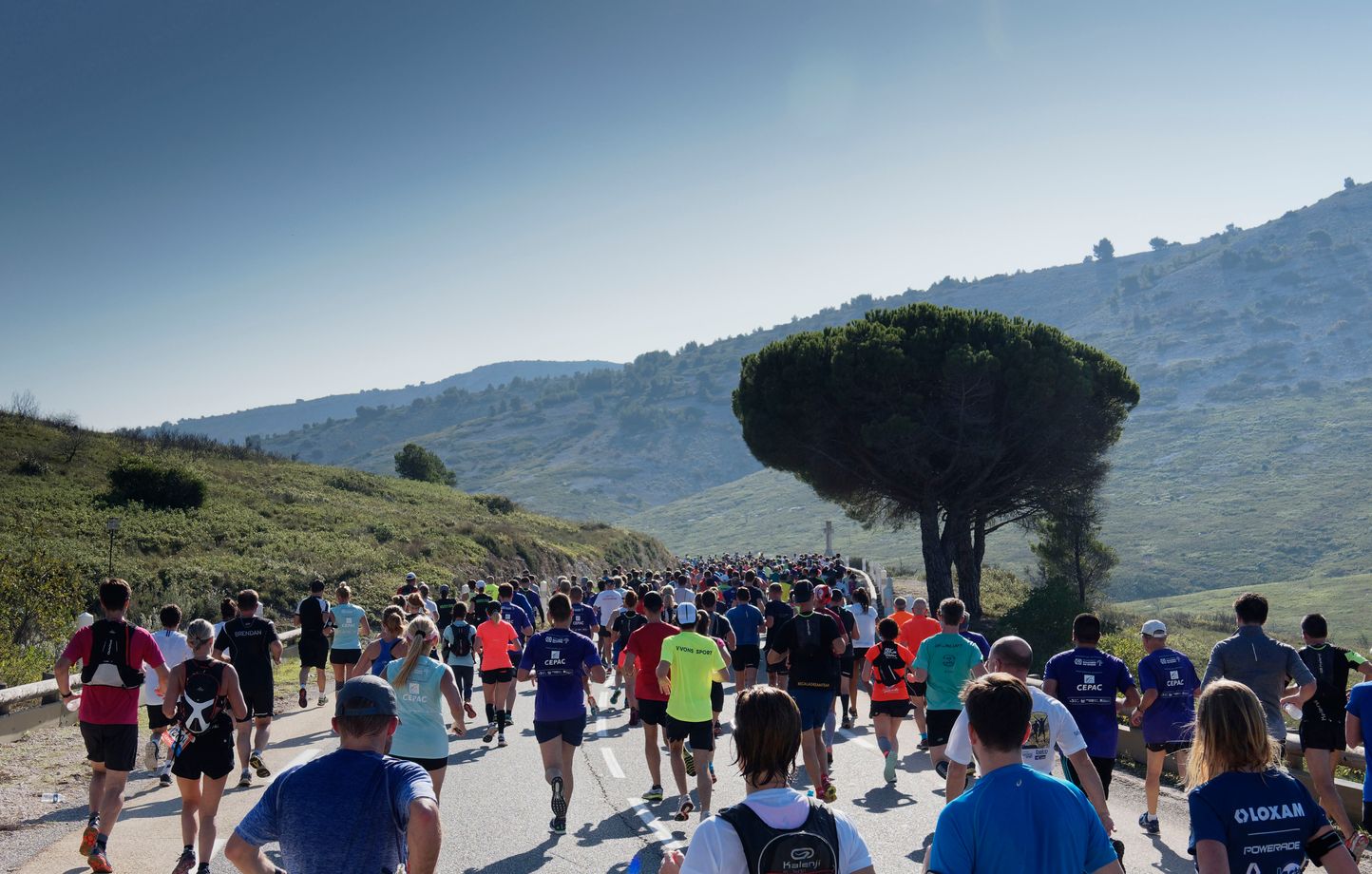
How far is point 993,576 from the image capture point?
4747 cm

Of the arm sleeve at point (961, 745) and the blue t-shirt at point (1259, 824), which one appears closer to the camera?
the blue t-shirt at point (1259, 824)

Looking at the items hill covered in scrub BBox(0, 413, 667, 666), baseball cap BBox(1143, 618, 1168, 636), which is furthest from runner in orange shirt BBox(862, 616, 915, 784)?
hill covered in scrub BBox(0, 413, 667, 666)

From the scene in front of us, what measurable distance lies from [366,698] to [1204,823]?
3278 millimetres

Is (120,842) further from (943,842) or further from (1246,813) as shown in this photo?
(1246,813)

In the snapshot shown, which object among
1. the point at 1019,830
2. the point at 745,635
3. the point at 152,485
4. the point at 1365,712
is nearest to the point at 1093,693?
the point at 1365,712

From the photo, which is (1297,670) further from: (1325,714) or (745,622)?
(745,622)

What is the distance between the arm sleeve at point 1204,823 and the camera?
154 inches

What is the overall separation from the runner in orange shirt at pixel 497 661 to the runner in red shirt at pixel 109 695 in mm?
5080

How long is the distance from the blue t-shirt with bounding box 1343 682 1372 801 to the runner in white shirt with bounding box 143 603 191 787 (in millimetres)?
9626

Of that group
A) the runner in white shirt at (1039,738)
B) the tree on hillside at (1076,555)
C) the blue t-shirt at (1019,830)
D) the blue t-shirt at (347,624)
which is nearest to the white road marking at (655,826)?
the runner in white shirt at (1039,738)

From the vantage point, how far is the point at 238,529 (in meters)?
38.0

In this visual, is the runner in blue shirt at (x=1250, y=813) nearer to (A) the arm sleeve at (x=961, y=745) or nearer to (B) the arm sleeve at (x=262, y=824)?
(A) the arm sleeve at (x=961, y=745)

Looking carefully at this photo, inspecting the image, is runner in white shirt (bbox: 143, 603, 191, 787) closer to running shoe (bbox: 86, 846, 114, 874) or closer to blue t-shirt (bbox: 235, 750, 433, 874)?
running shoe (bbox: 86, 846, 114, 874)

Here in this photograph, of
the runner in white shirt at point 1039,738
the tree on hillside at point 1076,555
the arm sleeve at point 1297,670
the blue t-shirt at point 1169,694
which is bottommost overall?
the tree on hillside at point 1076,555
